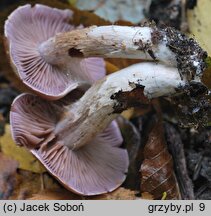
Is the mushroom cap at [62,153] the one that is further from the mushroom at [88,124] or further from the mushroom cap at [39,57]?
the mushroom cap at [39,57]

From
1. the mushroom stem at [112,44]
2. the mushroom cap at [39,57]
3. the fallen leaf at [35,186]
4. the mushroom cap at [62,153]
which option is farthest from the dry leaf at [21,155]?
the mushroom stem at [112,44]

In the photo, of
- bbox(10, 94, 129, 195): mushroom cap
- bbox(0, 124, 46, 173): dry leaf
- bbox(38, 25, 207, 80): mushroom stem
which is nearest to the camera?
bbox(38, 25, 207, 80): mushroom stem

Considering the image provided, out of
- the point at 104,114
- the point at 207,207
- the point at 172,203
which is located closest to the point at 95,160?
the point at 104,114

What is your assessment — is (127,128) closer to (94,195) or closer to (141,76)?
(94,195)

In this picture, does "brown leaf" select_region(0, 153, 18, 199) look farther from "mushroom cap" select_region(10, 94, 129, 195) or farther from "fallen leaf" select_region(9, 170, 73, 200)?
"mushroom cap" select_region(10, 94, 129, 195)

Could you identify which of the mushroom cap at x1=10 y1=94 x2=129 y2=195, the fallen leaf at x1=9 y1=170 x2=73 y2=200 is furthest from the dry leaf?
the mushroom cap at x1=10 y1=94 x2=129 y2=195

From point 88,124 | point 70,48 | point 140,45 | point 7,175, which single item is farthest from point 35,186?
point 140,45

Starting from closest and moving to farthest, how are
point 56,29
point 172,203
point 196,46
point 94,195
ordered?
1. point 196,46
2. point 172,203
3. point 94,195
4. point 56,29
